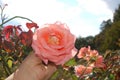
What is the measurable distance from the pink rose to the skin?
0.02 metres

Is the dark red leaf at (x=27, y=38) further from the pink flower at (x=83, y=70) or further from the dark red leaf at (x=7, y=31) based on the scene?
the pink flower at (x=83, y=70)

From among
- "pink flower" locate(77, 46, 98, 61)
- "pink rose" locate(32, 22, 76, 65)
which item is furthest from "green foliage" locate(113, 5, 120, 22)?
"pink rose" locate(32, 22, 76, 65)

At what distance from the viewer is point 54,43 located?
962mm

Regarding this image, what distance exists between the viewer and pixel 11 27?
1.23 m

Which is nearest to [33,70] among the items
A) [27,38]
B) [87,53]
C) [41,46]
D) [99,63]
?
[41,46]

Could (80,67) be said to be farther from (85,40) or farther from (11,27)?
(85,40)

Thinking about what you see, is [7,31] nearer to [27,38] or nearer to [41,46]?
[27,38]

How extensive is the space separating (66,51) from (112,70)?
1.39 m

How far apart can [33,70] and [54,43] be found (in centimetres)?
9

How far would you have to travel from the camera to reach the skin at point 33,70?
0.93 m

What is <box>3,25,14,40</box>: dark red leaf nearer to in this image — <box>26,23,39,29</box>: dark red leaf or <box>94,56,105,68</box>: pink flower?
<box>26,23,39,29</box>: dark red leaf

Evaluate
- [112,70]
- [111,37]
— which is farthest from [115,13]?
[112,70]

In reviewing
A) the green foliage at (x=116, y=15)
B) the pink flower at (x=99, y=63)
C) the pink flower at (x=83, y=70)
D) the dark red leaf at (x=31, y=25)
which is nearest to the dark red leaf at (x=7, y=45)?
the dark red leaf at (x=31, y=25)

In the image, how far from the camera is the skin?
3.04ft
